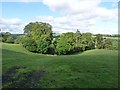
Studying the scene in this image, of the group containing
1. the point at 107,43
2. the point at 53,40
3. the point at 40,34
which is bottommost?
the point at 107,43

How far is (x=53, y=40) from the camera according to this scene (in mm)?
112688

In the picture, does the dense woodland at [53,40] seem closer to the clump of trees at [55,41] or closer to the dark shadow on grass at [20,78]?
the clump of trees at [55,41]

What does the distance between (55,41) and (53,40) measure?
261 centimetres

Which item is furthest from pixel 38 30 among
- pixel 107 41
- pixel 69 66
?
pixel 69 66

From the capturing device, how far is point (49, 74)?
26734mm

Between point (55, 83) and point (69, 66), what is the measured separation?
9.09 m

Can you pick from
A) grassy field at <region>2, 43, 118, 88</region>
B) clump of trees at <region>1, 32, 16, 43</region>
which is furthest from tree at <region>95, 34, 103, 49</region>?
grassy field at <region>2, 43, 118, 88</region>

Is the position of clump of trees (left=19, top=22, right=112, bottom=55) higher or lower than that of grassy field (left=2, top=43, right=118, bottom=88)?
higher

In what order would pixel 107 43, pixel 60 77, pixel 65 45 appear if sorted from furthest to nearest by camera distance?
pixel 107 43 → pixel 65 45 → pixel 60 77

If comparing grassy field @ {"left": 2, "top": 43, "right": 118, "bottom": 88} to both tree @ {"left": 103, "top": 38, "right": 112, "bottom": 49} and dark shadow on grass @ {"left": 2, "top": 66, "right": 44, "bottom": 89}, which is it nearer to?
dark shadow on grass @ {"left": 2, "top": 66, "right": 44, "bottom": 89}

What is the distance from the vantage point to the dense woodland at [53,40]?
103562 millimetres

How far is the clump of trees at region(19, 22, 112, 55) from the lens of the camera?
103 meters

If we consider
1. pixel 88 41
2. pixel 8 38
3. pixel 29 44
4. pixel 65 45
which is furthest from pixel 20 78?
Answer: pixel 8 38

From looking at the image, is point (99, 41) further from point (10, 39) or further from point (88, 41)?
point (10, 39)
